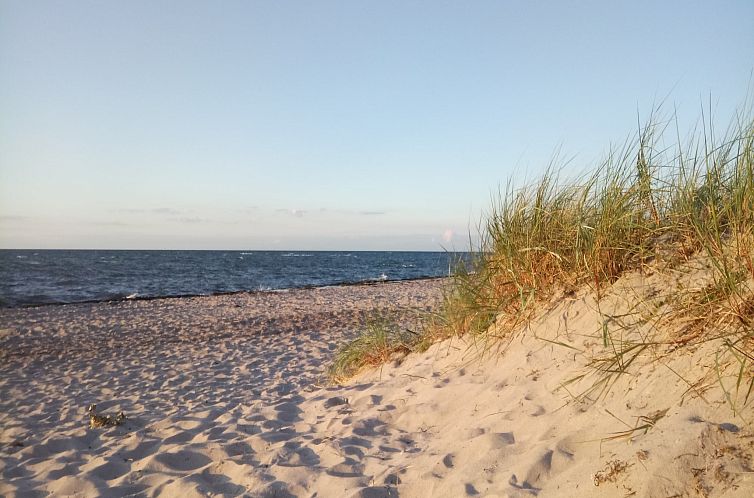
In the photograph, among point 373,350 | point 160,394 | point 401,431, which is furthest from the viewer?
point 160,394

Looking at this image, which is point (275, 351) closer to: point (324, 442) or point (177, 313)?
point (324, 442)

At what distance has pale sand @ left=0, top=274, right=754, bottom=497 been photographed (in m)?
2.10

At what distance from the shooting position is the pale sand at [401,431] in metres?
2.10

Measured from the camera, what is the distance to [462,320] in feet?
15.3

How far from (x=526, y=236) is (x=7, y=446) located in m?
4.51

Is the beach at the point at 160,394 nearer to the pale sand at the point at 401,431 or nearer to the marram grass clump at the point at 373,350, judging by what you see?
the pale sand at the point at 401,431

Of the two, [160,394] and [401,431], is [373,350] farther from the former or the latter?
[160,394]

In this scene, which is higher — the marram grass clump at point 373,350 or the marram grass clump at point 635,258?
the marram grass clump at point 635,258

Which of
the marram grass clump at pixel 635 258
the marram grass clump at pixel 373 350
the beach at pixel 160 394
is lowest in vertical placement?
the beach at pixel 160 394

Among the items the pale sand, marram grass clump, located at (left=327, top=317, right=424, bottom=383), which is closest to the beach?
the pale sand

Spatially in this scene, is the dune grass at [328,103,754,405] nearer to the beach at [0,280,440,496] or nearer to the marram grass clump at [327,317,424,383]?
the marram grass clump at [327,317,424,383]

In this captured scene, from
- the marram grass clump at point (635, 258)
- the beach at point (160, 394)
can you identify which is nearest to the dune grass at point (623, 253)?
the marram grass clump at point (635, 258)

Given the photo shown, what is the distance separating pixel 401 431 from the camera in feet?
11.4

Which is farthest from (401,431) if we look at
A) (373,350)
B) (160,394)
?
(160,394)
